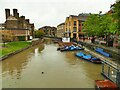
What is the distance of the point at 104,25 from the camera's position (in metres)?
50.7

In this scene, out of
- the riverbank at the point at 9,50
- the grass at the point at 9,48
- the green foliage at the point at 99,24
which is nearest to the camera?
the riverbank at the point at 9,50

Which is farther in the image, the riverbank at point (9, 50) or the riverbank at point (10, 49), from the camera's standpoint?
the riverbank at point (9, 50)

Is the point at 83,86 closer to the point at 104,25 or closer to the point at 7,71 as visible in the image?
the point at 7,71

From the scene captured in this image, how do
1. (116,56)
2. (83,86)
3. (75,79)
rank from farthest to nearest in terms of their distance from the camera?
(116,56) < (75,79) < (83,86)

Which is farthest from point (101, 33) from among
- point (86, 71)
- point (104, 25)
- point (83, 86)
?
point (83, 86)

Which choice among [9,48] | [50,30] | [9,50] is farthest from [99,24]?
[50,30]

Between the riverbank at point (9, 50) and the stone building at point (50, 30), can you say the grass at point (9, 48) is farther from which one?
the stone building at point (50, 30)

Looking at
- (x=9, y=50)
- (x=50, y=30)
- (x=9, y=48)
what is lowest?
(x=9, y=50)

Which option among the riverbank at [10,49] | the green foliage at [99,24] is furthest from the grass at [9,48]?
the green foliage at [99,24]

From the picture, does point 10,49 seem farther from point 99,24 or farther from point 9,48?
point 99,24

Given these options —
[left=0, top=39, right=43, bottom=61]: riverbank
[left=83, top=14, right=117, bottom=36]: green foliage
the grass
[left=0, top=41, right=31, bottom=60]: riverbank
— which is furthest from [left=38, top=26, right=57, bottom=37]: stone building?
[left=83, top=14, right=117, bottom=36]: green foliage

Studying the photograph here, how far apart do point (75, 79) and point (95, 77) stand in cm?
269

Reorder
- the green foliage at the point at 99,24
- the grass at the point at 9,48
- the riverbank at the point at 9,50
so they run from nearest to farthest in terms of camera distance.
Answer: the riverbank at the point at 9,50, the grass at the point at 9,48, the green foliage at the point at 99,24

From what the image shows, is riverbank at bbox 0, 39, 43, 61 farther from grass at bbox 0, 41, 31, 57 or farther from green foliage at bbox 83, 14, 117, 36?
green foliage at bbox 83, 14, 117, 36
